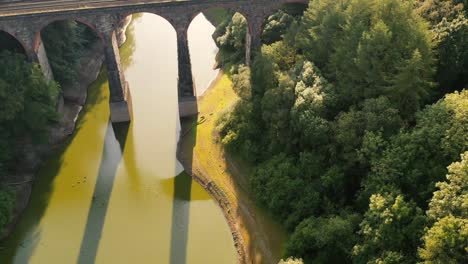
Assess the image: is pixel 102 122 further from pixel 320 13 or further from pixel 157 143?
pixel 320 13

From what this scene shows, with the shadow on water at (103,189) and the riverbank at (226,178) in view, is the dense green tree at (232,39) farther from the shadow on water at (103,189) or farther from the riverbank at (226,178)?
the shadow on water at (103,189)

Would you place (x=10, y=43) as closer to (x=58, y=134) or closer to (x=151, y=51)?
(x=58, y=134)

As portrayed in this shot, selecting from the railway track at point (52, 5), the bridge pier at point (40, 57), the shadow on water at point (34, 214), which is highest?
the railway track at point (52, 5)

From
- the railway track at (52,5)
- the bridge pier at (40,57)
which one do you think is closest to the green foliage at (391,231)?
the railway track at (52,5)

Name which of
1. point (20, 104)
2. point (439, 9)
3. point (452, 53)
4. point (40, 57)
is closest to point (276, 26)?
point (439, 9)

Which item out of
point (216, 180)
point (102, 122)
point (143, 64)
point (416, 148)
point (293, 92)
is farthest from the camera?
point (143, 64)

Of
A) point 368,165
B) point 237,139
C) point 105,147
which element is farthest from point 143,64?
point 368,165
